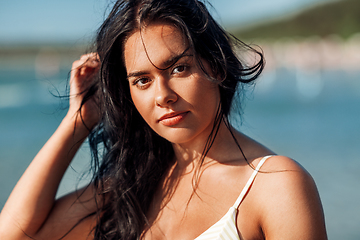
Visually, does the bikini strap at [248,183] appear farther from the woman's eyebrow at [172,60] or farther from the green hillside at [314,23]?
the green hillside at [314,23]

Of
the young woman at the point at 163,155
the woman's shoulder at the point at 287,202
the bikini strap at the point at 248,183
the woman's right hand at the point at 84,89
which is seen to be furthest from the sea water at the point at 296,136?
the woman's shoulder at the point at 287,202

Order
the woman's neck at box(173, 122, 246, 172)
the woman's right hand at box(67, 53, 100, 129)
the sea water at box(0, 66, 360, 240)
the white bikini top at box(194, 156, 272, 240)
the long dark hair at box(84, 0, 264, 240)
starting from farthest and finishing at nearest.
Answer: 1. the sea water at box(0, 66, 360, 240)
2. the woman's right hand at box(67, 53, 100, 129)
3. the woman's neck at box(173, 122, 246, 172)
4. the long dark hair at box(84, 0, 264, 240)
5. the white bikini top at box(194, 156, 272, 240)

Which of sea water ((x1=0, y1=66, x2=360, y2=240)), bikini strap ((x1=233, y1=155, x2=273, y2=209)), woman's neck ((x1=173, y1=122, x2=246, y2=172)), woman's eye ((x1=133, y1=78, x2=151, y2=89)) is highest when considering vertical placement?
woman's eye ((x1=133, y1=78, x2=151, y2=89))

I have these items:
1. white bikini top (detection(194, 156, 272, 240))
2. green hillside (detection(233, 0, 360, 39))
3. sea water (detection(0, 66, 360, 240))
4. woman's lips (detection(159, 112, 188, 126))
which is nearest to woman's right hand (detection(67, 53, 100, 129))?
sea water (detection(0, 66, 360, 240))

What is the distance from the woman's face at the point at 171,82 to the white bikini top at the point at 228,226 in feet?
1.15

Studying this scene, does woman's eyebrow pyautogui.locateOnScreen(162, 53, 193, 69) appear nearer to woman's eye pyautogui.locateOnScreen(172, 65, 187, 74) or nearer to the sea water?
woman's eye pyautogui.locateOnScreen(172, 65, 187, 74)

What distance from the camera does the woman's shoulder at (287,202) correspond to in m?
1.48

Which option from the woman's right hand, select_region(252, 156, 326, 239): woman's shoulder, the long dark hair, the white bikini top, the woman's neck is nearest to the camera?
select_region(252, 156, 326, 239): woman's shoulder

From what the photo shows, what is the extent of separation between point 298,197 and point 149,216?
0.89 m

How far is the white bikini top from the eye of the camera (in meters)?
1.59

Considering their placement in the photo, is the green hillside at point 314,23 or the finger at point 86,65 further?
the green hillside at point 314,23

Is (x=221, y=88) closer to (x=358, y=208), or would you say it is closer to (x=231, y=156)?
(x=231, y=156)

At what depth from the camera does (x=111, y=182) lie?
2174mm

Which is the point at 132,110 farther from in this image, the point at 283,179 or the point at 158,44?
the point at 283,179
